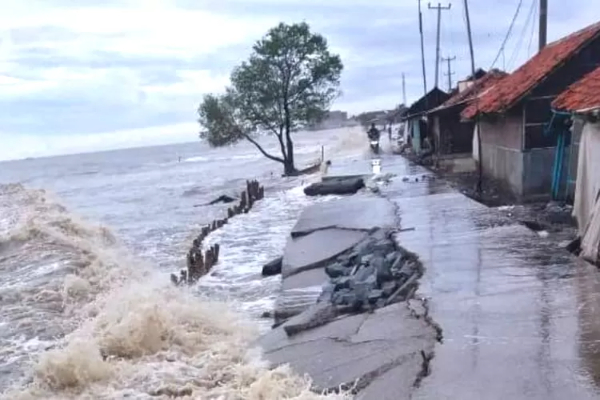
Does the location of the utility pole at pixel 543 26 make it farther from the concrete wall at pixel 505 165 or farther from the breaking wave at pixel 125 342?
the breaking wave at pixel 125 342

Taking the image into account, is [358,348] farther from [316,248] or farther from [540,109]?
[540,109]

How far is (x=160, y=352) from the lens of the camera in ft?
27.7

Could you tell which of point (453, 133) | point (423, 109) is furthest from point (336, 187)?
point (423, 109)

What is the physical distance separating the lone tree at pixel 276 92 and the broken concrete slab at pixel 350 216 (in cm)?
2231

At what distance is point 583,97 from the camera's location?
1202cm

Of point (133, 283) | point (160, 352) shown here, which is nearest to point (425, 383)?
point (160, 352)

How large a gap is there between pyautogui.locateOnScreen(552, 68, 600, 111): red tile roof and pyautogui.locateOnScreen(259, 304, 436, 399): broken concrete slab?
5.28 m

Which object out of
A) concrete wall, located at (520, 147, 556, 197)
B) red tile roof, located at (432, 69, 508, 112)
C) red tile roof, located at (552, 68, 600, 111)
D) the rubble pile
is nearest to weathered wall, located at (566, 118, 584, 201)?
red tile roof, located at (552, 68, 600, 111)

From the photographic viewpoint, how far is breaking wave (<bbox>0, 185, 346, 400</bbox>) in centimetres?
712

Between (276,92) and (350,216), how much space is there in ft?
83.7

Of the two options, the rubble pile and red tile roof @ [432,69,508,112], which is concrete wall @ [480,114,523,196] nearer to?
the rubble pile

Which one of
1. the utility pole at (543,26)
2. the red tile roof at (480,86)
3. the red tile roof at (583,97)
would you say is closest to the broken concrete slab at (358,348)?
the red tile roof at (583,97)

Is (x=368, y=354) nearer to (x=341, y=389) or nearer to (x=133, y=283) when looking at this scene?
(x=341, y=389)

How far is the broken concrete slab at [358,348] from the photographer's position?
20.4 ft
